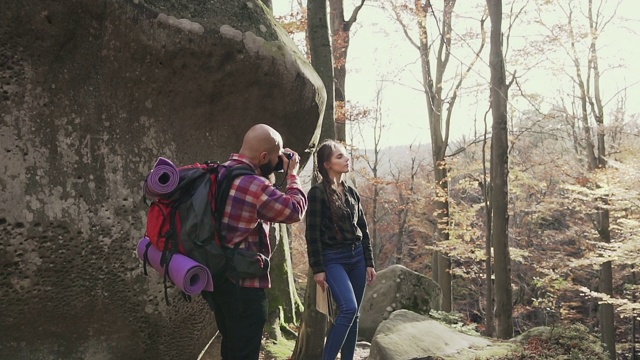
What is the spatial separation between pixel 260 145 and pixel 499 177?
7264mm

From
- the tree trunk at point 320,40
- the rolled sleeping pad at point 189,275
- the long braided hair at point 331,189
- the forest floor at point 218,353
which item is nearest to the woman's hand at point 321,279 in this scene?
the long braided hair at point 331,189

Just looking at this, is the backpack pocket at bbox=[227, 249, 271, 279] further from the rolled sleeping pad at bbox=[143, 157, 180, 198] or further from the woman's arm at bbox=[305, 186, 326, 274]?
the woman's arm at bbox=[305, 186, 326, 274]

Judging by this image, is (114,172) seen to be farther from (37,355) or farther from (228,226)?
(228,226)

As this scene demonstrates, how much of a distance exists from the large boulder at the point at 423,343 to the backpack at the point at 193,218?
11.4 feet

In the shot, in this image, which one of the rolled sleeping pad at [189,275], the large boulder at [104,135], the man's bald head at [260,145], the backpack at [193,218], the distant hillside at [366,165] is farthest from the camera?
the distant hillside at [366,165]

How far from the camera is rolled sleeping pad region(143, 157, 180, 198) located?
2393 mm

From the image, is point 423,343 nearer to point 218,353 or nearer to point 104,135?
point 218,353

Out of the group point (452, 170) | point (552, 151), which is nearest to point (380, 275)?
point (452, 170)

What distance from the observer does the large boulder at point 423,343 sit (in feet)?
18.1

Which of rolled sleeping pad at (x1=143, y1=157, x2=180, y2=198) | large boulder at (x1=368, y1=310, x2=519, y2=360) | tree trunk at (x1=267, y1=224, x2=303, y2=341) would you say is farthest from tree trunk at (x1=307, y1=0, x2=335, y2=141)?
rolled sleeping pad at (x1=143, y1=157, x2=180, y2=198)

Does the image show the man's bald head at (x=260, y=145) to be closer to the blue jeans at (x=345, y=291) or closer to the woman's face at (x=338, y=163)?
the woman's face at (x=338, y=163)

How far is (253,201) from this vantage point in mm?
2516

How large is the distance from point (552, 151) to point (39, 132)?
98.7 feet

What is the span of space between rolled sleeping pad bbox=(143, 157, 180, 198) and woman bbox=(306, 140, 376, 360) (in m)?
1.66
